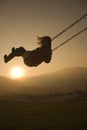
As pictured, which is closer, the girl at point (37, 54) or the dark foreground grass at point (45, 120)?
the girl at point (37, 54)

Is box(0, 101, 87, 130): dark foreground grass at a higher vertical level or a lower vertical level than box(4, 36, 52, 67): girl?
higher

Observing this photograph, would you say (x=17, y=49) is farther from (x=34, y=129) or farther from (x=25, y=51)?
(x=34, y=129)

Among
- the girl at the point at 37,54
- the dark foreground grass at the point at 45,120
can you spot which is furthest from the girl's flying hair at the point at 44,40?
the dark foreground grass at the point at 45,120

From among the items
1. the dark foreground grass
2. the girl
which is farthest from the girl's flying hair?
the dark foreground grass

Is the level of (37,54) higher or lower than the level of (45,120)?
lower

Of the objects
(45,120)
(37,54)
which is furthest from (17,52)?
(45,120)

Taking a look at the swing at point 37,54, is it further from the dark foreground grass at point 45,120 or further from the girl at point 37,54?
the dark foreground grass at point 45,120

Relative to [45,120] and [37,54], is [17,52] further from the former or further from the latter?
[45,120]

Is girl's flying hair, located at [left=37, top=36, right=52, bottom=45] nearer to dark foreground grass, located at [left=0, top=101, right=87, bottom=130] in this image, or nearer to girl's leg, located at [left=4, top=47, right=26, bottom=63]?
girl's leg, located at [left=4, top=47, right=26, bottom=63]

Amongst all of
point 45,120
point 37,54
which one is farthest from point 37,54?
point 45,120

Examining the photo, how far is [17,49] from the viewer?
525 inches

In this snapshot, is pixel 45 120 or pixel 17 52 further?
pixel 45 120

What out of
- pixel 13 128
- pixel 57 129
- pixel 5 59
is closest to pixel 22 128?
pixel 13 128

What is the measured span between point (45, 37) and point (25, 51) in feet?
3.09
